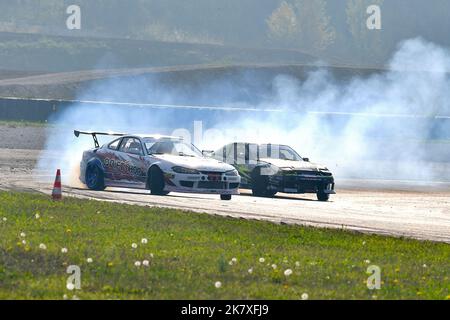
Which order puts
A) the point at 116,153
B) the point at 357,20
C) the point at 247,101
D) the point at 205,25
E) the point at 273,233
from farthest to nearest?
the point at 205,25 → the point at 357,20 → the point at 247,101 → the point at 116,153 → the point at 273,233

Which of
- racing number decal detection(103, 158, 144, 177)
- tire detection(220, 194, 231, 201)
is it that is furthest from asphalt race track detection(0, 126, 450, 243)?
racing number decal detection(103, 158, 144, 177)

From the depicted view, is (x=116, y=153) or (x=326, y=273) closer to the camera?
(x=326, y=273)

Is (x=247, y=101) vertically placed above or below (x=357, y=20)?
below

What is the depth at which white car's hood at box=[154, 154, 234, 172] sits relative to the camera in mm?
20992

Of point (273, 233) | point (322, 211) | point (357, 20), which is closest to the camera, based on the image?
point (273, 233)

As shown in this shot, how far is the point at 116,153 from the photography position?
22359 millimetres

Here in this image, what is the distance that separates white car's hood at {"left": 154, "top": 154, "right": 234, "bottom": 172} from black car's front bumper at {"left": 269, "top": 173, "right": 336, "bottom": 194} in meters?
1.71

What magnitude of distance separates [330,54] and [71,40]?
987 inches

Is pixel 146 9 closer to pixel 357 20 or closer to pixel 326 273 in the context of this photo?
pixel 357 20

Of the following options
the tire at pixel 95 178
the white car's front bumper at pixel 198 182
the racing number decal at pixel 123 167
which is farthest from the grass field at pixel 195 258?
the tire at pixel 95 178

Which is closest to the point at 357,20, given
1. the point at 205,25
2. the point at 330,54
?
the point at 330,54

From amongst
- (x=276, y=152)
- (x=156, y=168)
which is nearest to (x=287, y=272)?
(x=156, y=168)

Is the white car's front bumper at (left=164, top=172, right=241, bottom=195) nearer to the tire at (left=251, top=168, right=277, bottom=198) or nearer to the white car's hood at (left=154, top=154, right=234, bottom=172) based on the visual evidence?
the white car's hood at (left=154, top=154, right=234, bottom=172)

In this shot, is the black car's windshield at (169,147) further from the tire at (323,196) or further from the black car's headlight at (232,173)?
the tire at (323,196)
